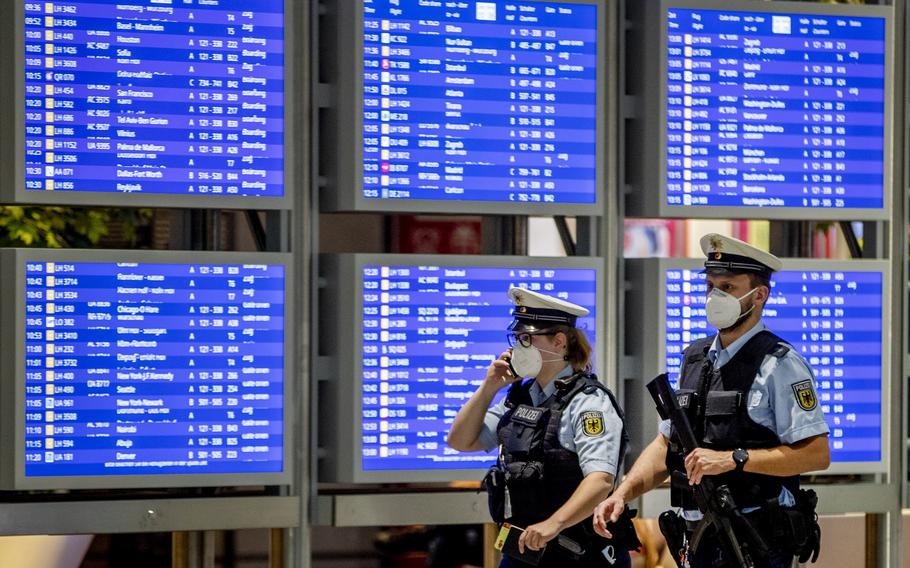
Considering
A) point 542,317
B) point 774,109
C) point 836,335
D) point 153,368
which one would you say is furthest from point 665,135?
point 153,368

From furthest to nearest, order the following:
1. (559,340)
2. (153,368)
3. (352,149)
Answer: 1. (352,149)
2. (153,368)
3. (559,340)

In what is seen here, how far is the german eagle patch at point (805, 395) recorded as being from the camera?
441 cm

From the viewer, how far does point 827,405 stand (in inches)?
237

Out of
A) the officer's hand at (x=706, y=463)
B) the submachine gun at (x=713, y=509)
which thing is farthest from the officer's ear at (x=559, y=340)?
the officer's hand at (x=706, y=463)

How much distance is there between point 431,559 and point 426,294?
2013 millimetres

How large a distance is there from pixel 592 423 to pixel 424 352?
48.6 inches

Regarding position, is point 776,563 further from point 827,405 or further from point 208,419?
point 208,419

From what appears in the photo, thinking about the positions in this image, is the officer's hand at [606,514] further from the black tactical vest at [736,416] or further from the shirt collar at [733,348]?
the shirt collar at [733,348]

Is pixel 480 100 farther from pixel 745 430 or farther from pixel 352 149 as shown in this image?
pixel 745 430

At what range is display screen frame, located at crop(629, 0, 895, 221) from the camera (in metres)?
5.84

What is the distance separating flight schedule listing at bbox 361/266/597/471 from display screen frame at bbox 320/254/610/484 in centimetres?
3

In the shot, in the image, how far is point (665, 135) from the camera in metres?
5.86

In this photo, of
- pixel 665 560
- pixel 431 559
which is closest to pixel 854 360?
pixel 665 560

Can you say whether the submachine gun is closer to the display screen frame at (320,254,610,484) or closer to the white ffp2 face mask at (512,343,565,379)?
the white ffp2 face mask at (512,343,565,379)
